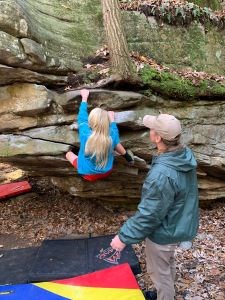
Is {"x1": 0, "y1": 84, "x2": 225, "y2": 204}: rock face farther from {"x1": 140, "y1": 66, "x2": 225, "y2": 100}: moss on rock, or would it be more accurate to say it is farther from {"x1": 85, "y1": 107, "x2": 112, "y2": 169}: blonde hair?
{"x1": 85, "y1": 107, "x2": 112, "y2": 169}: blonde hair

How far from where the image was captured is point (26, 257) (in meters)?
6.76

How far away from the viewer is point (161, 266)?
4.70 meters

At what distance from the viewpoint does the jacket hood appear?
4188 millimetres

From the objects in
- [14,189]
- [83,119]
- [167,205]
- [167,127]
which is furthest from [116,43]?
[14,189]

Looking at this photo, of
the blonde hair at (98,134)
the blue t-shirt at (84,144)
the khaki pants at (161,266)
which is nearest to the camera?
the khaki pants at (161,266)

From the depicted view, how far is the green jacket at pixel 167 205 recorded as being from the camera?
4094 mm

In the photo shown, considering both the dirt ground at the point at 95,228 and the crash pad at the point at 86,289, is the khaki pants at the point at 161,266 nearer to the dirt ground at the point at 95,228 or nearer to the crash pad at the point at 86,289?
→ the crash pad at the point at 86,289

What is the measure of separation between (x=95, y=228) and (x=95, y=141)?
3490 mm

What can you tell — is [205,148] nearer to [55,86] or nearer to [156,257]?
[55,86]

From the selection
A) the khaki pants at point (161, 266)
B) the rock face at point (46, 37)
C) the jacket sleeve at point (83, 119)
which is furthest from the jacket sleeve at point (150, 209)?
the rock face at point (46, 37)

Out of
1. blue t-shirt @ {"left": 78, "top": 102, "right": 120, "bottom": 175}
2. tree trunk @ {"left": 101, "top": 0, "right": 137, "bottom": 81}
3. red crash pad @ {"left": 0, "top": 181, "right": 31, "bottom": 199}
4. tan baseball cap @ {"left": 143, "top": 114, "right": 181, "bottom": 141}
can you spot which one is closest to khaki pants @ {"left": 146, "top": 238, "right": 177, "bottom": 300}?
tan baseball cap @ {"left": 143, "top": 114, "right": 181, "bottom": 141}

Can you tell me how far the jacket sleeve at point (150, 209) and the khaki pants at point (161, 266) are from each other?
1.50 feet

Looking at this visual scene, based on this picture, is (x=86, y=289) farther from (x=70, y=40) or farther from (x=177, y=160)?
(x=70, y=40)

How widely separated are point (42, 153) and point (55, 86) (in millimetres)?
1313
